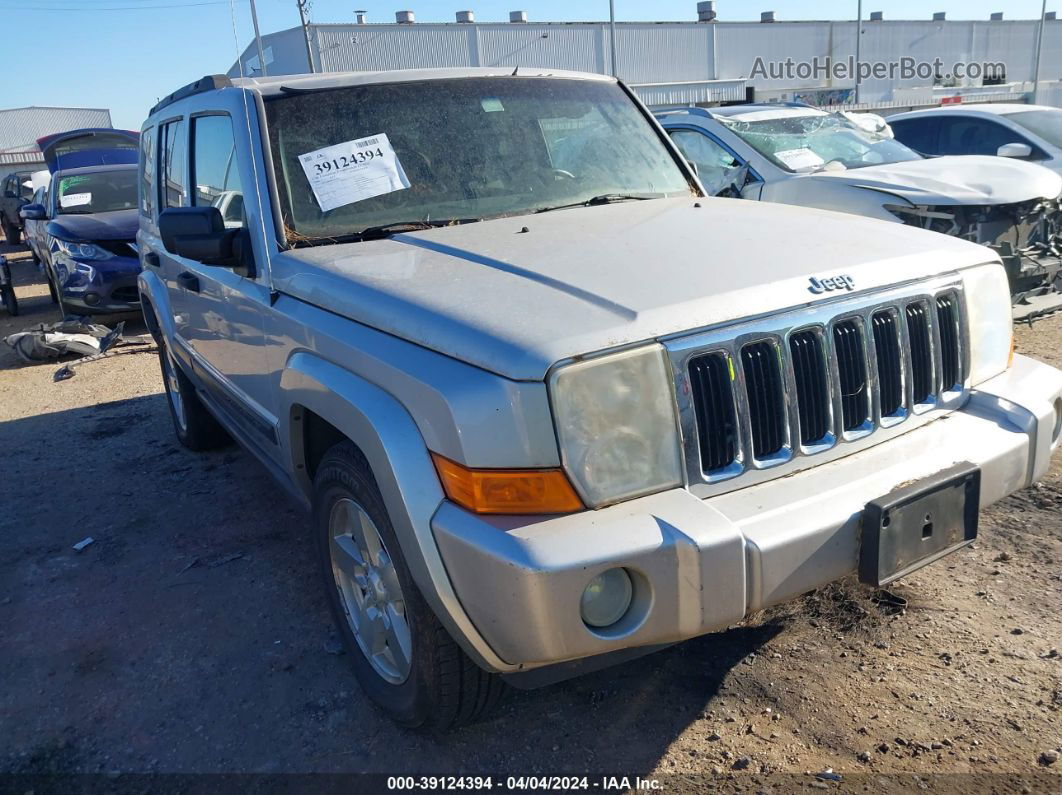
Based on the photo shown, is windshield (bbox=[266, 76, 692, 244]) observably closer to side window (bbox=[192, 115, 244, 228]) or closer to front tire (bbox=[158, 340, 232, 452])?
side window (bbox=[192, 115, 244, 228])

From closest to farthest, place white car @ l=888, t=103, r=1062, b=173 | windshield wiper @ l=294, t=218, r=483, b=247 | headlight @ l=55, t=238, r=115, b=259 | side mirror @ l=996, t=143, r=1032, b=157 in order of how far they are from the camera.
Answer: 1. windshield wiper @ l=294, t=218, r=483, b=247
2. side mirror @ l=996, t=143, r=1032, b=157
3. white car @ l=888, t=103, r=1062, b=173
4. headlight @ l=55, t=238, r=115, b=259

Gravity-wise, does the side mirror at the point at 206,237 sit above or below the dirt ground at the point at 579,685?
above

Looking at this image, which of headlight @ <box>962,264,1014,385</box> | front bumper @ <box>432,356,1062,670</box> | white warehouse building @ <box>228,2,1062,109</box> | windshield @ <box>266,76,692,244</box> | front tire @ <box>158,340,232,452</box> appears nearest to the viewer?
front bumper @ <box>432,356,1062,670</box>

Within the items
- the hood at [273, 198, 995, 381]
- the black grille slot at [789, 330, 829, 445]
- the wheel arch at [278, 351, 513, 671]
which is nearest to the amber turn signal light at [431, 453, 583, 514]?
the wheel arch at [278, 351, 513, 671]

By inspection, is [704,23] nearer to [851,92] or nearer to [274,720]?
[851,92]

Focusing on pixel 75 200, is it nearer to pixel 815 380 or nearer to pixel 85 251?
pixel 85 251

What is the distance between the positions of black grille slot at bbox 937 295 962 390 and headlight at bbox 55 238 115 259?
355 inches

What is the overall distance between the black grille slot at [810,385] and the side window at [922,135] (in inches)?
330

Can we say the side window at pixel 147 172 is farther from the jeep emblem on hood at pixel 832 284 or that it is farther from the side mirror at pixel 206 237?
the jeep emblem on hood at pixel 832 284

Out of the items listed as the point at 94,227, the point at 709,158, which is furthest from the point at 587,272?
the point at 94,227

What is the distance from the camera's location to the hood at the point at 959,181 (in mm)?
5727

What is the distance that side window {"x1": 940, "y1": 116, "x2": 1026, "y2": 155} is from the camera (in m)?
9.06

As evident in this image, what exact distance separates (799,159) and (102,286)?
7074mm

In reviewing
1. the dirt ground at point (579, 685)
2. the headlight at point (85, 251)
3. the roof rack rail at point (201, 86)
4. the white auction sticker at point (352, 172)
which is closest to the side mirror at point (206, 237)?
the white auction sticker at point (352, 172)
